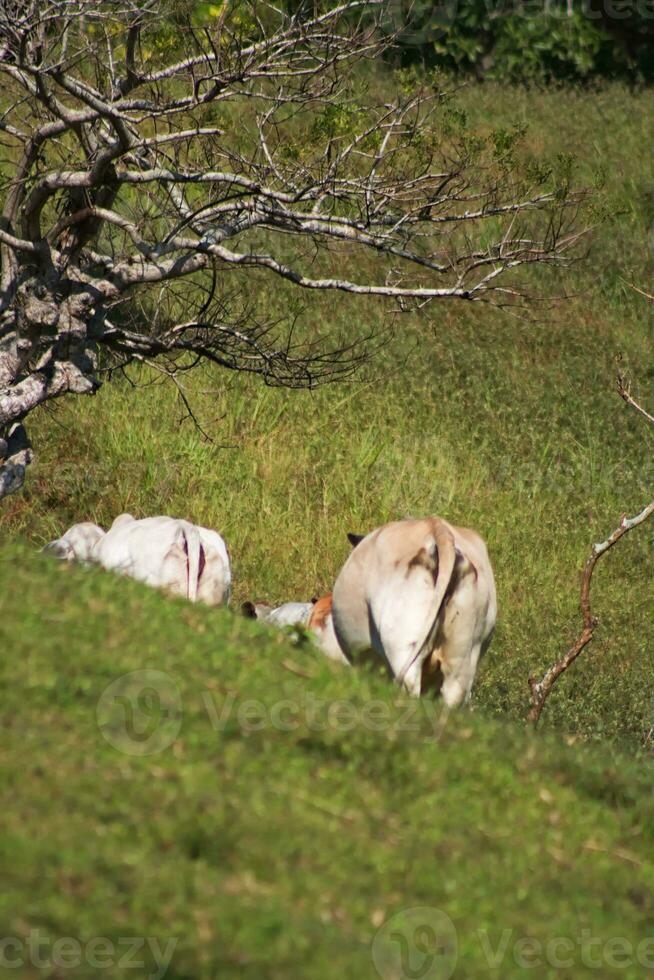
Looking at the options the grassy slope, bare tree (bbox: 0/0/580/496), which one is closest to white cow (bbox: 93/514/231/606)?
bare tree (bbox: 0/0/580/496)

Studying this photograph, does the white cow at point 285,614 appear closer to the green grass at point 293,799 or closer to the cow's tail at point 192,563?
the cow's tail at point 192,563

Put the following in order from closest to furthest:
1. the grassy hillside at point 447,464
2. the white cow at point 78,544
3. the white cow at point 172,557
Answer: the white cow at point 172,557, the white cow at point 78,544, the grassy hillside at point 447,464

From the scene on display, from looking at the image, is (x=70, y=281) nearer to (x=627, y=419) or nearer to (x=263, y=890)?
(x=263, y=890)

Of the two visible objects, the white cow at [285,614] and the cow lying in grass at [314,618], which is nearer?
the cow lying in grass at [314,618]

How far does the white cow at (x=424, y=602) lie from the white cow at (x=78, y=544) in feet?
7.87

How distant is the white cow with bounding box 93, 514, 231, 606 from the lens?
28.7ft

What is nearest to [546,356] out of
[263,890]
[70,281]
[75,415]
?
[75,415]

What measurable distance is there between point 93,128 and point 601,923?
235 inches

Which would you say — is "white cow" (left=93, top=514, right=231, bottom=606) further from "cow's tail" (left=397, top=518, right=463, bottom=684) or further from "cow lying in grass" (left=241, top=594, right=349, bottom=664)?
"cow's tail" (left=397, top=518, right=463, bottom=684)

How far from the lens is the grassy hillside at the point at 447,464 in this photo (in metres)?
12.3

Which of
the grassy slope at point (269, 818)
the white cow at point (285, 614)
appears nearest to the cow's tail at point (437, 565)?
the grassy slope at point (269, 818)

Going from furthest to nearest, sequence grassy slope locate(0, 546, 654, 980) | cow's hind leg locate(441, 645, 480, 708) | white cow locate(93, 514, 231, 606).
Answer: white cow locate(93, 514, 231, 606) → cow's hind leg locate(441, 645, 480, 708) → grassy slope locate(0, 546, 654, 980)

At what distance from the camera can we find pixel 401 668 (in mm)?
7191

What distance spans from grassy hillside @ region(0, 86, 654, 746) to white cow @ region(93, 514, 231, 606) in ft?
6.92
